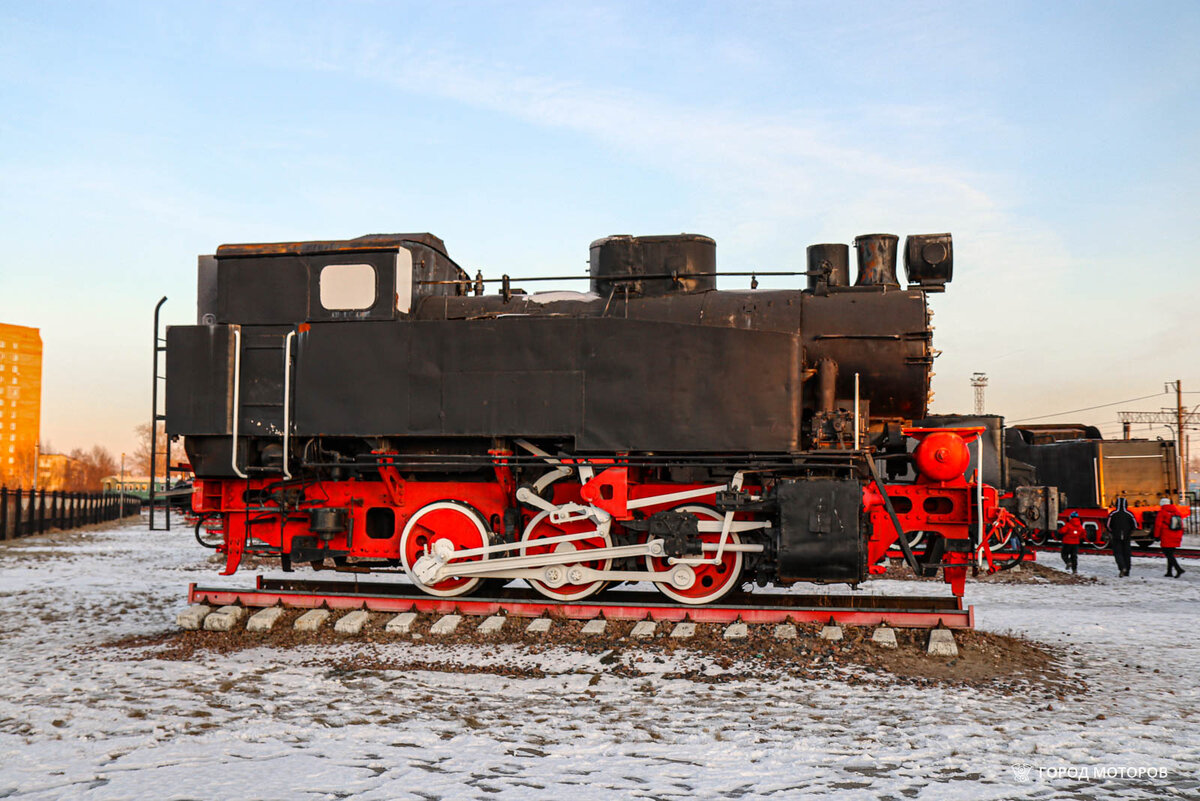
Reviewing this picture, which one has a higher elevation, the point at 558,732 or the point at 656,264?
the point at 656,264

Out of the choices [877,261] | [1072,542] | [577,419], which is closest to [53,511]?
[577,419]

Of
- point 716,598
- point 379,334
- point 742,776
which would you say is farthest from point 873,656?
point 379,334

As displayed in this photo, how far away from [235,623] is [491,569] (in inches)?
90.1

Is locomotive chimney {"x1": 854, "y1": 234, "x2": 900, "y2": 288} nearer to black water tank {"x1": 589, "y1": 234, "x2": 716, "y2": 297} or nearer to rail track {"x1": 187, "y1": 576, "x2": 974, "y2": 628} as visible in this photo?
black water tank {"x1": 589, "y1": 234, "x2": 716, "y2": 297}

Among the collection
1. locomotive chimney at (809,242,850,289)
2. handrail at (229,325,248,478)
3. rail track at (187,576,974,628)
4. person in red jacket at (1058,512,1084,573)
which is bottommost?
person in red jacket at (1058,512,1084,573)

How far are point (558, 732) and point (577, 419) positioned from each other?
344cm

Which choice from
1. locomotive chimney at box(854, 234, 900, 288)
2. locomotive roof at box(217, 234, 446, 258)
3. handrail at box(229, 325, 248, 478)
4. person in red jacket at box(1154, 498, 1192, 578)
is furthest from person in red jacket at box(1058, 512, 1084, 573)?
handrail at box(229, 325, 248, 478)

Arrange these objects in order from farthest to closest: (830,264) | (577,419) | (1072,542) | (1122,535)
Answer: (1072,542), (1122,535), (830,264), (577,419)

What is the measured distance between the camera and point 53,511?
26875mm

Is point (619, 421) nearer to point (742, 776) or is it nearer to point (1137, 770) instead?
point (742, 776)

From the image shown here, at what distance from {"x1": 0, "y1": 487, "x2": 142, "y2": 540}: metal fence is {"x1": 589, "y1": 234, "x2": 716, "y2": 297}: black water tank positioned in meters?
18.6

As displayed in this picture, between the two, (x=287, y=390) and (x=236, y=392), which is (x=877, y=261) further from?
(x=236, y=392)

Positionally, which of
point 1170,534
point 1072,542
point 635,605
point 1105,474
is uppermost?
point 1105,474

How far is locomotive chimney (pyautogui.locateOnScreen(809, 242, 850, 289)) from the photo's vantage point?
854cm
